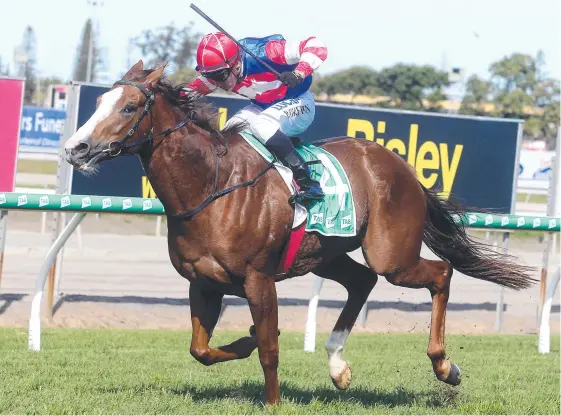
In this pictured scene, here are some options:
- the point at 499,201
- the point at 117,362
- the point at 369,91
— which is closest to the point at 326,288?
the point at 499,201

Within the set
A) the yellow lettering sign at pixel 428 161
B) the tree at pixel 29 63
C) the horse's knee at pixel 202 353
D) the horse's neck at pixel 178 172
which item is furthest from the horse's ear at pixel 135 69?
the tree at pixel 29 63

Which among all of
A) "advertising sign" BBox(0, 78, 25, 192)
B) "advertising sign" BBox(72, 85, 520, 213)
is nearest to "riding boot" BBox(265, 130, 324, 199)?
"advertising sign" BBox(72, 85, 520, 213)

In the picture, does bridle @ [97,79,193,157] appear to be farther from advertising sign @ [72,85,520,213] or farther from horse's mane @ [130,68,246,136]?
advertising sign @ [72,85,520,213]

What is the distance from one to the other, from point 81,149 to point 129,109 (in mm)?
375

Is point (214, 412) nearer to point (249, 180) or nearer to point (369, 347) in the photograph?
point (249, 180)

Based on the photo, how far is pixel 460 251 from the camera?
654 cm

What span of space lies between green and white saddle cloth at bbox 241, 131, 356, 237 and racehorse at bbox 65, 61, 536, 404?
0.05 m

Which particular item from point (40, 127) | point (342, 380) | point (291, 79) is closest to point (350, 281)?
point (342, 380)

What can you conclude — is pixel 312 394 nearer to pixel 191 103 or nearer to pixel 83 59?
pixel 191 103

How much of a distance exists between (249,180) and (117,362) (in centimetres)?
216

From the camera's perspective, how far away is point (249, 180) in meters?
5.36

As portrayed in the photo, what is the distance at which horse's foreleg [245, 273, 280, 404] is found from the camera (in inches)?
208

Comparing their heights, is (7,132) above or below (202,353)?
above

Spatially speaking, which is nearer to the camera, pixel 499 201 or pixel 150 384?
pixel 150 384
